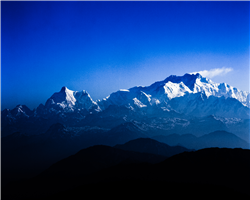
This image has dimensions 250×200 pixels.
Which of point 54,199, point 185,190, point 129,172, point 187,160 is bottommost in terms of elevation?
point 54,199

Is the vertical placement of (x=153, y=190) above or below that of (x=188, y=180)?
below

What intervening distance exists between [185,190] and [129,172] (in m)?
68.2

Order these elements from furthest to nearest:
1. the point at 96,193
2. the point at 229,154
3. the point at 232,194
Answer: the point at 229,154, the point at 96,193, the point at 232,194

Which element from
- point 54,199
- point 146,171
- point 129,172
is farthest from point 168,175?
point 54,199

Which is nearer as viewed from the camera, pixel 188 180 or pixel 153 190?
pixel 153 190

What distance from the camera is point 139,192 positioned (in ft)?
467

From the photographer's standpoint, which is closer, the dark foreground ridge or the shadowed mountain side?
the shadowed mountain side

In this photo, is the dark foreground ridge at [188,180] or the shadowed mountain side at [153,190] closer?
the shadowed mountain side at [153,190]

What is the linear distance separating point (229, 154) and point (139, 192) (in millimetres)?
92708

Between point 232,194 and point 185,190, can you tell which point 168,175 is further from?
point 232,194

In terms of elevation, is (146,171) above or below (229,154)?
below

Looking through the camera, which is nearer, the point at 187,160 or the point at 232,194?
the point at 232,194

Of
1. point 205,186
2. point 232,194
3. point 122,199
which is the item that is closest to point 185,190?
point 205,186

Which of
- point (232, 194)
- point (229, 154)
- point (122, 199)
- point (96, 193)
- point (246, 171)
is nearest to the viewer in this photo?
point (232, 194)
